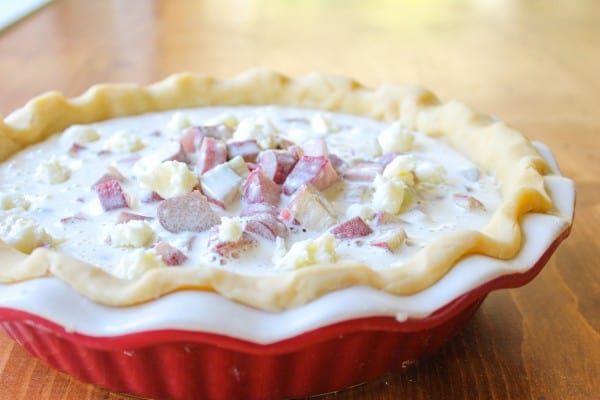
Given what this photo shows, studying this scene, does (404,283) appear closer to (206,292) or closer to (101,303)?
(206,292)

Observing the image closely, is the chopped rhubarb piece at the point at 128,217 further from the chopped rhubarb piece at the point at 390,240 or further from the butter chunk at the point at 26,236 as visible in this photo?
the chopped rhubarb piece at the point at 390,240

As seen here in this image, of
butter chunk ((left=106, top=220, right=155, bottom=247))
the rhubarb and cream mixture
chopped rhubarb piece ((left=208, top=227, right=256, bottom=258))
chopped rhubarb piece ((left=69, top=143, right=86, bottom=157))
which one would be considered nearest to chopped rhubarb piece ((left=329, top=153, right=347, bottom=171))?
the rhubarb and cream mixture

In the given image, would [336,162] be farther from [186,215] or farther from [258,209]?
[186,215]

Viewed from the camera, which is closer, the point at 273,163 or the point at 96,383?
the point at 96,383

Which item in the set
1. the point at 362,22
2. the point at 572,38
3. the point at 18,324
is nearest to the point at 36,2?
the point at 362,22

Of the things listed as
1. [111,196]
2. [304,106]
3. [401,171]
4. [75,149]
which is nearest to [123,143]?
[75,149]
